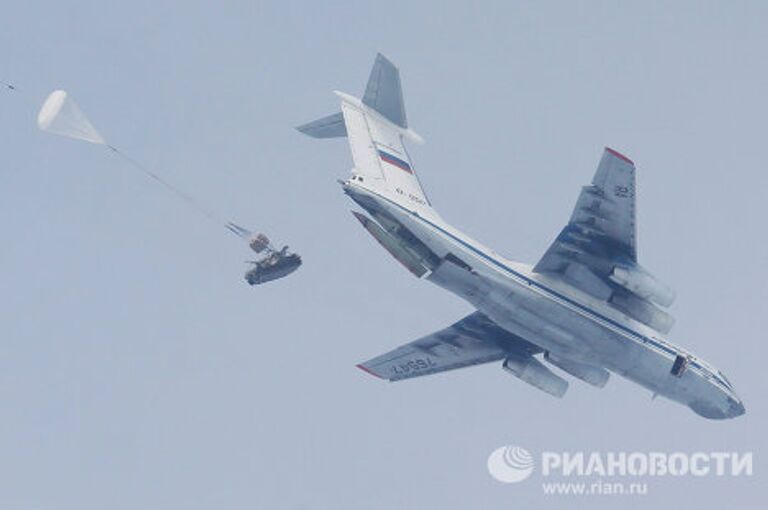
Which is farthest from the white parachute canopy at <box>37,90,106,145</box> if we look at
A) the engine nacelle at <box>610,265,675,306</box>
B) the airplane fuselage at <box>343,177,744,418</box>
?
the engine nacelle at <box>610,265,675,306</box>

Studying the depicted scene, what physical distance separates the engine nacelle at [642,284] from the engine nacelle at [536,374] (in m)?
6.99

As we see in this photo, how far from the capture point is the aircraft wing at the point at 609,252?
38.2 m

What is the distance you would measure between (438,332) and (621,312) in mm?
7804

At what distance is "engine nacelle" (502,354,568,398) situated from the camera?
47188 mm

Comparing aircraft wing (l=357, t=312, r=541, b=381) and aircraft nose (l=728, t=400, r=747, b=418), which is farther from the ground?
aircraft nose (l=728, t=400, r=747, b=418)

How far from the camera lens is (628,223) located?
129ft

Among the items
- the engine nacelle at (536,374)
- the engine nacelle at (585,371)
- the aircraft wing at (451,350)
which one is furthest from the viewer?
the aircraft wing at (451,350)

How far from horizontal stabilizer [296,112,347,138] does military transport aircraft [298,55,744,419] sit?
35mm

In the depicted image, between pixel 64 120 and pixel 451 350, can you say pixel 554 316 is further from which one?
pixel 64 120

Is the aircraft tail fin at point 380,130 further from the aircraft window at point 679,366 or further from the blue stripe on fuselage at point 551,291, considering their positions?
the aircraft window at point 679,366

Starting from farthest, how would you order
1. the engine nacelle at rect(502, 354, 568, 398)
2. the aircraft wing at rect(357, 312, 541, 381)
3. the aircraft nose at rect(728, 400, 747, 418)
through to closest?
the aircraft wing at rect(357, 312, 541, 381)
the engine nacelle at rect(502, 354, 568, 398)
the aircraft nose at rect(728, 400, 747, 418)

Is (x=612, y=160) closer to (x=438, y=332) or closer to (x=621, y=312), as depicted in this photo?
(x=621, y=312)

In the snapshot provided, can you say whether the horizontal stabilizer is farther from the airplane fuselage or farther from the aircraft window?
the aircraft window

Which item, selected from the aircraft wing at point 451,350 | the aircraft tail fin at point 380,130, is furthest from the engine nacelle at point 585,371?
the aircraft tail fin at point 380,130
